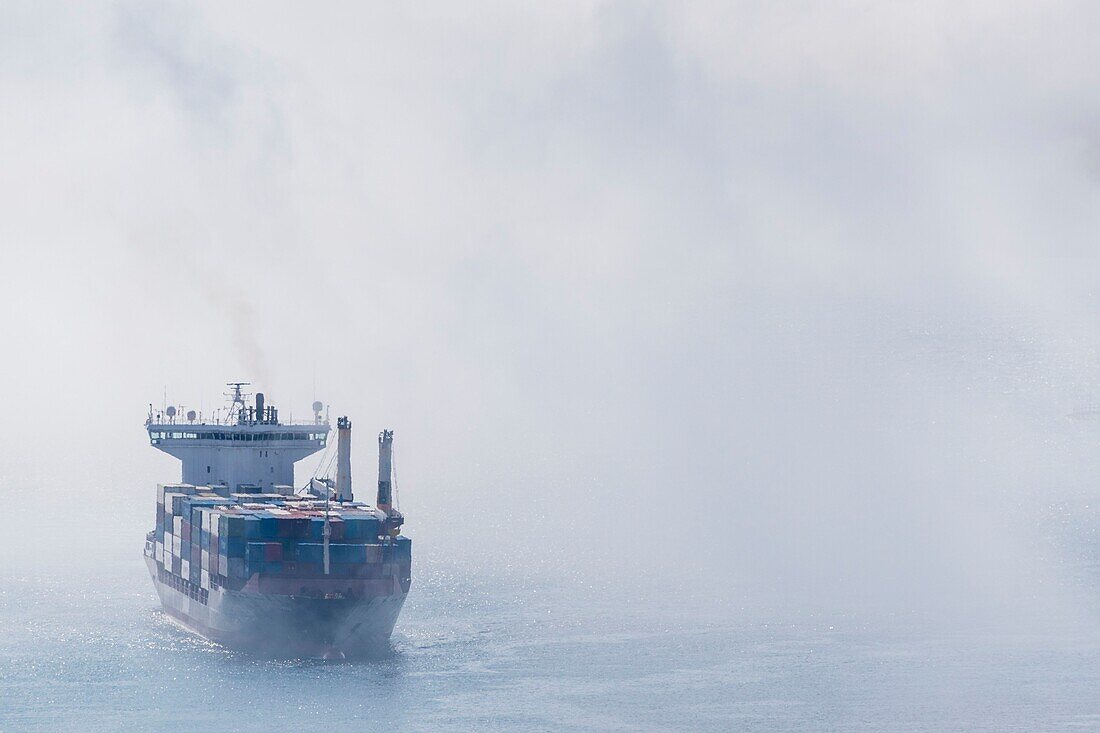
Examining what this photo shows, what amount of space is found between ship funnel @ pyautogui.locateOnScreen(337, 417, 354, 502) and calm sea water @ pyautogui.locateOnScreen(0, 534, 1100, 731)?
31.7ft

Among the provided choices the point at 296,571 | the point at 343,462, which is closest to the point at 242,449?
the point at 343,462

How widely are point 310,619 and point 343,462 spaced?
58.6 feet

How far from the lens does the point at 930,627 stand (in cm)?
11050

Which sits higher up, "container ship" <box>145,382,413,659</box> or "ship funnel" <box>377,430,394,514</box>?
"ship funnel" <box>377,430,394,514</box>

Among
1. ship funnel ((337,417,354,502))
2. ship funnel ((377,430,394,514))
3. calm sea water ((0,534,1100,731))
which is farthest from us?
ship funnel ((337,417,354,502))

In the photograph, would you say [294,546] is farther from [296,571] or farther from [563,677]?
[563,677]

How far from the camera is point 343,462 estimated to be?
112 metres

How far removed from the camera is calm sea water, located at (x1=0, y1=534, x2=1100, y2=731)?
83.9 meters

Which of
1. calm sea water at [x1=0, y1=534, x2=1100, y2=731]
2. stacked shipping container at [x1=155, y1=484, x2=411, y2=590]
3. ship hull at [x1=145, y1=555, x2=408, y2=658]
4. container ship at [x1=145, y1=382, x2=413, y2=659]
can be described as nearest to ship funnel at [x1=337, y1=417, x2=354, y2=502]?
container ship at [x1=145, y1=382, x2=413, y2=659]

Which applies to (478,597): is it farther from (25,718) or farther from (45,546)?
(45,546)

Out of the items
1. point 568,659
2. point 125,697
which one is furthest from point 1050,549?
point 125,697

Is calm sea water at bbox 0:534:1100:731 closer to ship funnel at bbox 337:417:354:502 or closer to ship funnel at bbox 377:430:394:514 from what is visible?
ship funnel at bbox 377:430:394:514

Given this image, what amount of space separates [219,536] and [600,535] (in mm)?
95133

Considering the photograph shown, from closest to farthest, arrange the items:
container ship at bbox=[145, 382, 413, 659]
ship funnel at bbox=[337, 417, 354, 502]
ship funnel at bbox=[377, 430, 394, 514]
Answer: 1. container ship at bbox=[145, 382, 413, 659]
2. ship funnel at bbox=[377, 430, 394, 514]
3. ship funnel at bbox=[337, 417, 354, 502]
